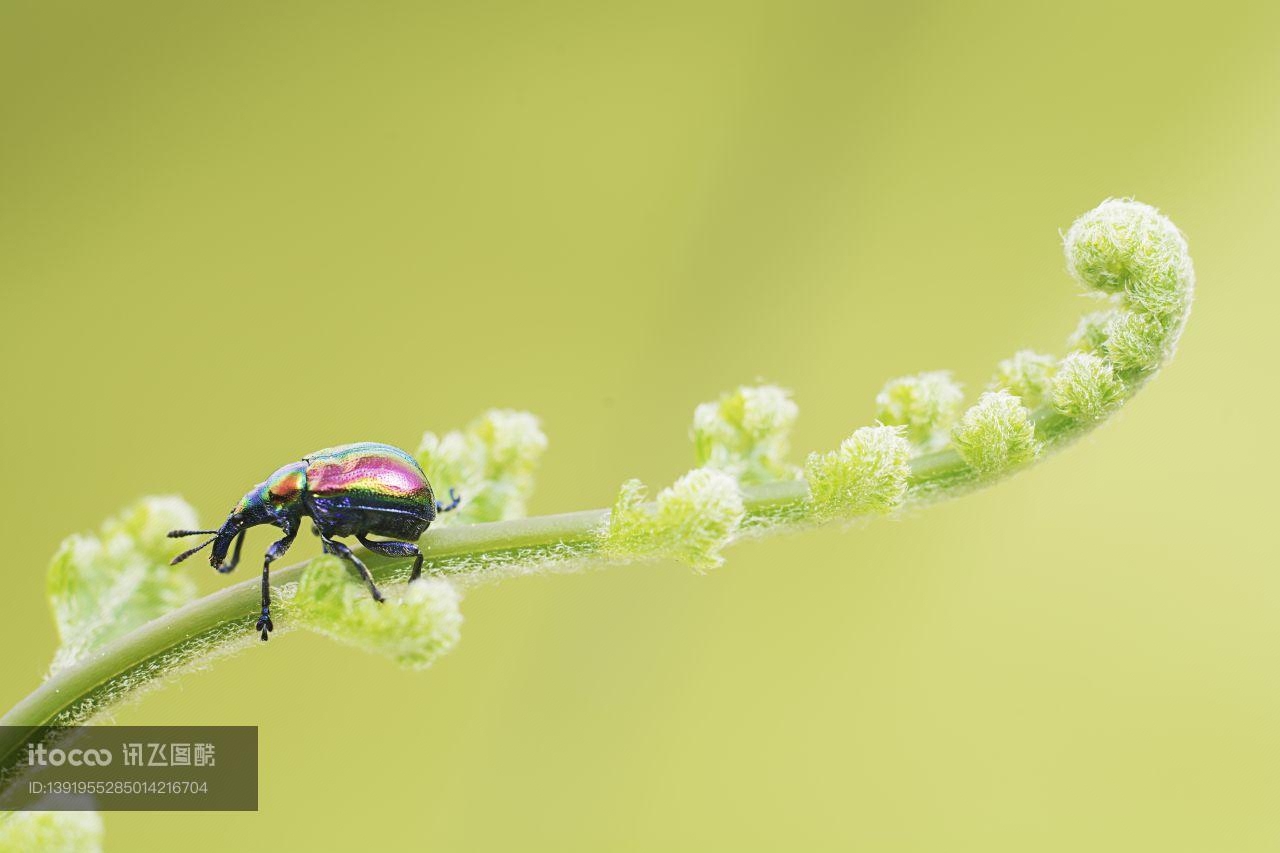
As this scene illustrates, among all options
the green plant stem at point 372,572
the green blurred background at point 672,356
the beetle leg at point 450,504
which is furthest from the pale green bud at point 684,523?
the green blurred background at point 672,356

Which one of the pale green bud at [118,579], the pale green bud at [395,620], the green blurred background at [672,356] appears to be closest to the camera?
the pale green bud at [395,620]

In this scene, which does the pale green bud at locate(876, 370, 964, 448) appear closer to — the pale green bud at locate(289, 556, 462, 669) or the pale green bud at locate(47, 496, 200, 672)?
the pale green bud at locate(289, 556, 462, 669)

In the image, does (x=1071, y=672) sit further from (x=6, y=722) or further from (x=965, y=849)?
Answer: (x=6, y=722)

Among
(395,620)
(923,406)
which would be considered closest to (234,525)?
(395,620)

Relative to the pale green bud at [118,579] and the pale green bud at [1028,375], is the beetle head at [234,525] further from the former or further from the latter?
the pale green bud at [1028,375]

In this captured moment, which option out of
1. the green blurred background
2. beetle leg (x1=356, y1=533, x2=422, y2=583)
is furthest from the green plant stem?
the green blurred background

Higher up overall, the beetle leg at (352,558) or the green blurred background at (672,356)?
the green blurred background at (672,356)
